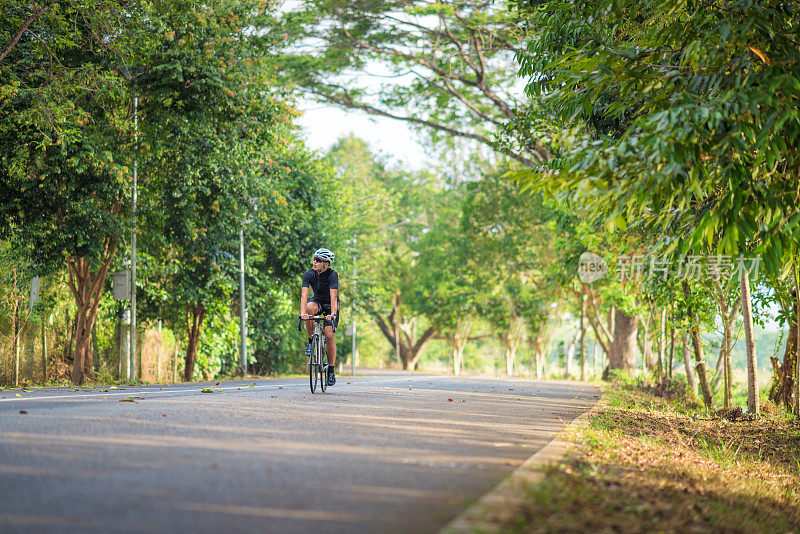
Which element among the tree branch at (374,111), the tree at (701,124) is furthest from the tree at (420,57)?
the tree at (701,124)

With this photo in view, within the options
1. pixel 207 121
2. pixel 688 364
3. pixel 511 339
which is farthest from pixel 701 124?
pixel 511 339

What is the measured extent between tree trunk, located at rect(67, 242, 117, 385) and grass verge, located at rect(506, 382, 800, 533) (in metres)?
13.1

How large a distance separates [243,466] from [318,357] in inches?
255

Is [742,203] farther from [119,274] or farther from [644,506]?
[119,274]

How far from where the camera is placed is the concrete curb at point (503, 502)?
3861 millimetres

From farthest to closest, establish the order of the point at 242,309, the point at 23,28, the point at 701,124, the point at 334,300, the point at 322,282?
the point at 242,309
the point at 23,28
the point at 322,282
the point at 334,300
the point at 701,124

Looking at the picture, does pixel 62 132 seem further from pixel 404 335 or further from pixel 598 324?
pixel 404 335

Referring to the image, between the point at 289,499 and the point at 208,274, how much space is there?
2171 cm

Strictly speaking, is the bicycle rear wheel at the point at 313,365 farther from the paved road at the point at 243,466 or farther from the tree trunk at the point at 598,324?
the tree trunk at the point at 598,324

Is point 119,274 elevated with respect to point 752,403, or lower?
elevated

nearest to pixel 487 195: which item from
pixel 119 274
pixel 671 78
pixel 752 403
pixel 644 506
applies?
pixel 119 274

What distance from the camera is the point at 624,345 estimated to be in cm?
3219

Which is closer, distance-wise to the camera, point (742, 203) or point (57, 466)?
point (57, 466)

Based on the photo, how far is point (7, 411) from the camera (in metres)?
8.30
